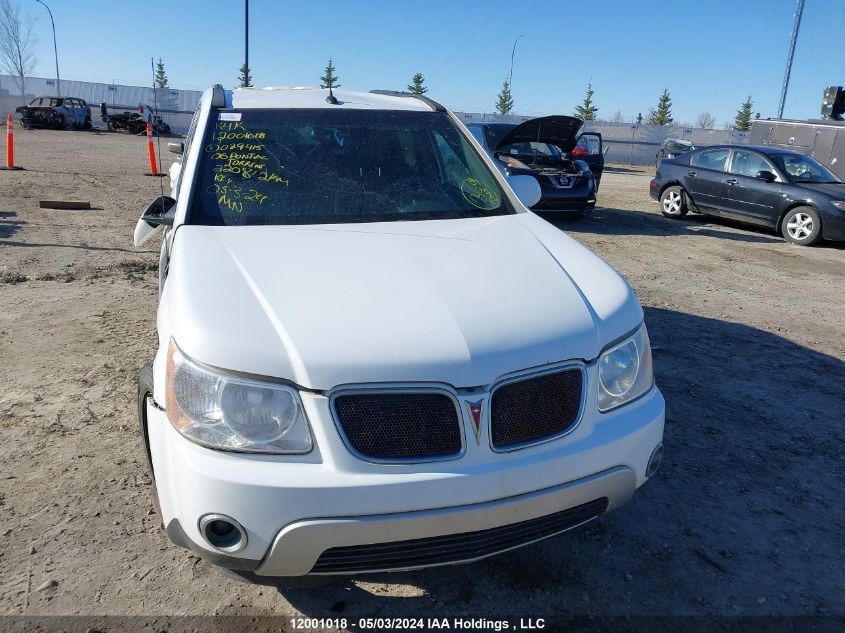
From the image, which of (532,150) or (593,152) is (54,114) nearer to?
(593,152)

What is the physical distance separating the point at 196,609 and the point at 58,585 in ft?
1.89

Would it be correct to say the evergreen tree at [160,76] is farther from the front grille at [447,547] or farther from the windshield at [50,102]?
the front grille at [447,547]

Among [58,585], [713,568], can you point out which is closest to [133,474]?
[58,585]

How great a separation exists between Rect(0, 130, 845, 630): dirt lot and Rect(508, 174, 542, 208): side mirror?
1.63m

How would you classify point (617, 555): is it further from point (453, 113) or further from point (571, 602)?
point (453, 113)

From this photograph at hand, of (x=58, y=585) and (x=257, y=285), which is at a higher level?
(x=257, y=285)

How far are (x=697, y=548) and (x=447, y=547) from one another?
1.42 meters

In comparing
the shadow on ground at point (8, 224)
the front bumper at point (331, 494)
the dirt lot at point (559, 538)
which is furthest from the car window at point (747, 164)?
the shadow on ground at point (8, 224)

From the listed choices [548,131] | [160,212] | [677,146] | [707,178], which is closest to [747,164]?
[707,178]

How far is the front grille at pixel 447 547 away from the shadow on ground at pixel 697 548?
116 mm

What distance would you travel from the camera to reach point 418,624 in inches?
96.4

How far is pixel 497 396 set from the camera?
2.14 metres

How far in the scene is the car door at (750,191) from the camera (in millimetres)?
11555

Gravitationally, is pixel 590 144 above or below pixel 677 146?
below
